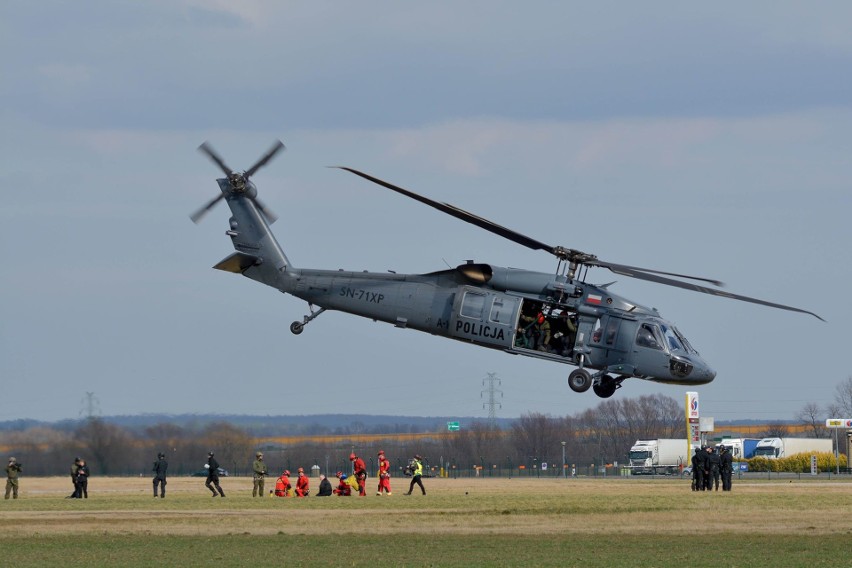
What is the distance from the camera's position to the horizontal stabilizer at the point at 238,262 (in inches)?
1794

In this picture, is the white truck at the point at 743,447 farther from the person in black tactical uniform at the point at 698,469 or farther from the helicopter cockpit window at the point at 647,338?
Answer: the helicopter cockpit window at the point at 647,338

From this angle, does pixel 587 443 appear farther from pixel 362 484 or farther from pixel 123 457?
pixel 362 484

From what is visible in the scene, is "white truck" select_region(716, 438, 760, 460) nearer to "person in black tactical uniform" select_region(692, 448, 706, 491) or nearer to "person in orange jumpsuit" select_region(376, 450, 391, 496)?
"person in black tactical uniform" select_region(692, 448, 706, 491)

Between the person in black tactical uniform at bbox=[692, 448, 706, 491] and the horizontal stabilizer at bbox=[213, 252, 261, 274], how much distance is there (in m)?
16.5

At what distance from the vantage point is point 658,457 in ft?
322

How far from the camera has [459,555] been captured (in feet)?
87.0

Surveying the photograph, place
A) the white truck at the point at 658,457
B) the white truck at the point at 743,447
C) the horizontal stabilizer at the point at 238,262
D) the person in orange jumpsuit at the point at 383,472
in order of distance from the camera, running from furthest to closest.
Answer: the white truck at the point at 743,447 → the white truck at the point at 658,457 → the person in orange jumpsuit at the point at 383,472 → the horizontal stabilizer at the point at 238,262

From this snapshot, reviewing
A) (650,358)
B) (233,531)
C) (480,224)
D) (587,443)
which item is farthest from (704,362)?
(587,443)

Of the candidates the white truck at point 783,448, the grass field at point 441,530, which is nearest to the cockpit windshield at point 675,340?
the grass field at point 441,530

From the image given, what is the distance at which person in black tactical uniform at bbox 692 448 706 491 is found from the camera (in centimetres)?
4838

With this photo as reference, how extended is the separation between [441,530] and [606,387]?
9901 millimetres

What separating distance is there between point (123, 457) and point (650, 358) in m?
42.3

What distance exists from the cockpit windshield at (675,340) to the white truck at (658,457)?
56.1 metres

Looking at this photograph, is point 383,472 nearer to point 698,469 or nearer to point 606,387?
point 606,387
